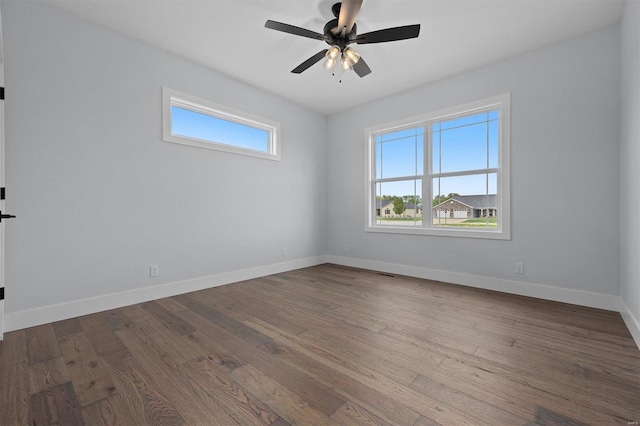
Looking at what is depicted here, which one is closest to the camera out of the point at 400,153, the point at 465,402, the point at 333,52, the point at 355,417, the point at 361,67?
the point at 355,417

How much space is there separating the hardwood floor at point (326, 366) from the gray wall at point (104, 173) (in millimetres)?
564

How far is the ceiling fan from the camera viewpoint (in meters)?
2.17

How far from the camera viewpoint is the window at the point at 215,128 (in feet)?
11.0

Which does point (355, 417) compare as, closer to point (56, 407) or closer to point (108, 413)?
point (108, 413)

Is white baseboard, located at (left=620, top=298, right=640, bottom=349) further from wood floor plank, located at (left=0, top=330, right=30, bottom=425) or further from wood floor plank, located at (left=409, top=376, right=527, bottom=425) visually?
wood floor plank, located at (left=0, top=330, right=30, bottom=425)

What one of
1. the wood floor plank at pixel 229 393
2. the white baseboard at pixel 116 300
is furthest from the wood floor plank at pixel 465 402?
the white baseboard at pixel 116 300

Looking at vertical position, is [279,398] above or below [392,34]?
below

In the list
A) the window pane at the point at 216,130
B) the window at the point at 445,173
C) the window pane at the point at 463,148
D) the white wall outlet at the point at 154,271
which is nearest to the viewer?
the white wall outlet at the point at 154,271

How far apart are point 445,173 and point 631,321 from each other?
2405 millimetres

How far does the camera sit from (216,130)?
380 centimetres

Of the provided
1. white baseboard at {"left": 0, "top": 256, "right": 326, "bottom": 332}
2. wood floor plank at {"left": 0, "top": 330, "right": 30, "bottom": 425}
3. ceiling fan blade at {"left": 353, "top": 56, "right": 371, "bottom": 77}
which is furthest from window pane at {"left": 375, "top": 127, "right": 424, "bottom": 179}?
wood floor plank at {"left": 0, "top": 330, "right": 30, "bottom": 425}

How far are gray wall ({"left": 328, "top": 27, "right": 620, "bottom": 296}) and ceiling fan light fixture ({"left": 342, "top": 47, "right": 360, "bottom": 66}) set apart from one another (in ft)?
6.13

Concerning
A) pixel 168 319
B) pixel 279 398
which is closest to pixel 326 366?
pixel 279 398

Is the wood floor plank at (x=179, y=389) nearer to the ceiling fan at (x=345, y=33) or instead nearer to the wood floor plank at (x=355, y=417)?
the wood floor plank at (x=355, y=417)
